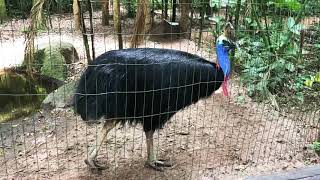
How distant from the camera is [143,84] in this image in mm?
3496

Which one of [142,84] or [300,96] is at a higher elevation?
[142,84]

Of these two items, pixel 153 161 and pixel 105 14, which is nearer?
pixel 153 161

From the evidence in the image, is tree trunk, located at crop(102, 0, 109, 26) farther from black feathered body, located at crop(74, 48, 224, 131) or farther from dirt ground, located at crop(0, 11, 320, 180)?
black feathered body, located at crop(74, 48, 224, 131)

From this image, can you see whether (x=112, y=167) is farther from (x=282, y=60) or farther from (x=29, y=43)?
(x=282, y=60)

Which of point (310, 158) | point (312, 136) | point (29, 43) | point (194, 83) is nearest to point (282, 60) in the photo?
point (312, 136)

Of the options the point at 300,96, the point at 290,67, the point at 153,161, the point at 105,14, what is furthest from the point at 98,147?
Result: the point at 105,14

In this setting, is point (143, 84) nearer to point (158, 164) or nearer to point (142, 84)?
point (142, 84)

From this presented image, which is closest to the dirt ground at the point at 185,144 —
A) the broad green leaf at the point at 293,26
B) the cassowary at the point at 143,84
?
the cassowary at the point at 143,84

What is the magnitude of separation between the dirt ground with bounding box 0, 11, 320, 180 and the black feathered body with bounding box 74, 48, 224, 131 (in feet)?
1.73

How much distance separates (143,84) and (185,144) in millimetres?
1068

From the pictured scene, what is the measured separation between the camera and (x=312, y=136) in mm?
4453

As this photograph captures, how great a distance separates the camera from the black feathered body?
137 inches

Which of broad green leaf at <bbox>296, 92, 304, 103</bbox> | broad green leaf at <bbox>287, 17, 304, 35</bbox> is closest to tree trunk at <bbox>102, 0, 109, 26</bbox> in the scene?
broad green leaf at <bbox>287, 17, 304, 35</bbox>

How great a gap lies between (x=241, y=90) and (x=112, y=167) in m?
2.27
